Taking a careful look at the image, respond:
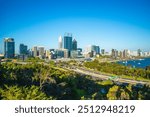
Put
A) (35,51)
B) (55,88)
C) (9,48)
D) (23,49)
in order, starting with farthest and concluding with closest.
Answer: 1. (35,51)
2. (23,49)
3. (9,48)
4. (55,88)

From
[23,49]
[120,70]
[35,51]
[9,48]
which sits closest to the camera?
[9,48]

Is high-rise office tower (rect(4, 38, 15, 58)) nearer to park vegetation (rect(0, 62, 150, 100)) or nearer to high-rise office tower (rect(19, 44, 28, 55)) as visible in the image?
high-rise office tower (rect(19, 44, 28, 55))

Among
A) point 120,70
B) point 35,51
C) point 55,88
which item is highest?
point 35,51

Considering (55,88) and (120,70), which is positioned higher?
(120,70)

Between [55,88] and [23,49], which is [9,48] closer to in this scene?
[23,49]

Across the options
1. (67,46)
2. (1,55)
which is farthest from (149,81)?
(1,55)

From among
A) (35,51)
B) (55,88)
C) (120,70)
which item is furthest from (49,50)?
(120,70)

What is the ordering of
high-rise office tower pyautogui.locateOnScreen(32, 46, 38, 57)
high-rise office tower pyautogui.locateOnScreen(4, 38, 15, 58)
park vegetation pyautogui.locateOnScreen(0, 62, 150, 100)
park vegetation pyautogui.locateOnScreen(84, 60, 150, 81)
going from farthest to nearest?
park vegetation pyautogui.locateOnScreen(84, 60, 150, 81) → high-rise office tower pyautogui.locateOnScreen(32, 46, 38, 57) → high-rise office tower pyautogui.locateOnScreen(4, 38, 15, 58) → park vegetation pyautogui.locateOnScreen(0, 62, 150, 100)

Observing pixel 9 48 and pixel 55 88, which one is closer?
pixel 55 88

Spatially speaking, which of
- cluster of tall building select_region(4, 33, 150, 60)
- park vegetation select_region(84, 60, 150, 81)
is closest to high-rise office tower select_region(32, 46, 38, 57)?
cluster of tall building select_region(4, 33, 150, 60)
